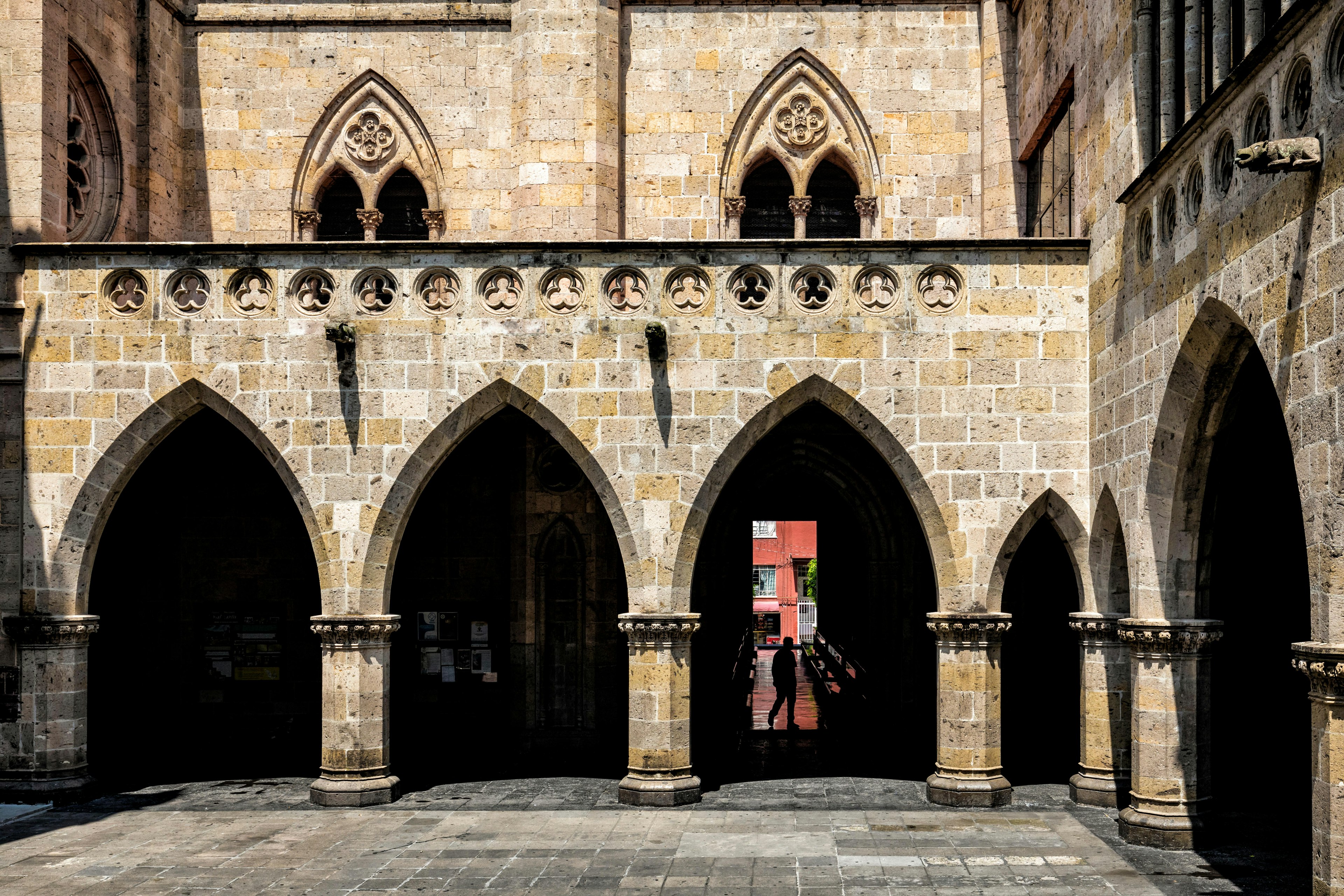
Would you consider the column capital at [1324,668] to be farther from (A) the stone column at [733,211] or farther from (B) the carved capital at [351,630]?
(A) the stone column at [733,211]

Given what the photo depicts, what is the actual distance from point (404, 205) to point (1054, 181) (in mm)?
7916

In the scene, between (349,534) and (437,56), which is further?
(437,56)

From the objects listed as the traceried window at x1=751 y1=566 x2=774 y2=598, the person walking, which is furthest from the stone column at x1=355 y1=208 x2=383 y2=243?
the traceried window at x1=751 y1=566 x2=774 y2=598

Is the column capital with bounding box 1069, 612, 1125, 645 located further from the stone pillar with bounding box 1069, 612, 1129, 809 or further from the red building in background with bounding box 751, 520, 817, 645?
the red building in background with bounding box 751, 520, 817, 645

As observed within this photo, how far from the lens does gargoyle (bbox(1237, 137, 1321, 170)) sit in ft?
22.6

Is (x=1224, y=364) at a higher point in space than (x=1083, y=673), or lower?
higher

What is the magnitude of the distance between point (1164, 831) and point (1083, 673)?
81.4 inches

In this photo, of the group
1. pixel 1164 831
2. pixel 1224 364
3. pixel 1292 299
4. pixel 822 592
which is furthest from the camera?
pixel 822 592

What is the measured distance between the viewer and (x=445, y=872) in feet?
31.5

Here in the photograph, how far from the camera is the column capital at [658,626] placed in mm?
12102

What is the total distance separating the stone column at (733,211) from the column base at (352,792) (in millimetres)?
7509

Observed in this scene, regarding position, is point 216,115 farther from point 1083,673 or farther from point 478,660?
point 1083,673

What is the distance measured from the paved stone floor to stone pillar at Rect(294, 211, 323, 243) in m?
6.75

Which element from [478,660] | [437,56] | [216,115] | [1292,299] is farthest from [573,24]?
[1292,299]
